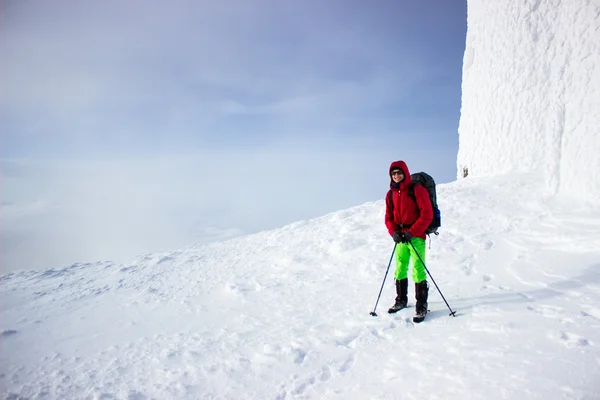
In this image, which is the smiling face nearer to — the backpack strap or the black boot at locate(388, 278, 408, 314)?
the backpack strap

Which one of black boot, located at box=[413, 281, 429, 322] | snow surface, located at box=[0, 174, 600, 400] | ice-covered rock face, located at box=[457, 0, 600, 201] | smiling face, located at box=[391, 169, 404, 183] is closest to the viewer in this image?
snow surface, located at box=[0, 174, 600, 400]

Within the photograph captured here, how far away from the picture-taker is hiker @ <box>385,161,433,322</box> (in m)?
4.62

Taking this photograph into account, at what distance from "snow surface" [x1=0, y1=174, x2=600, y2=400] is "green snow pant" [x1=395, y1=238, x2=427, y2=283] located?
2.09 ft

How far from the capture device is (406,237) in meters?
4.66

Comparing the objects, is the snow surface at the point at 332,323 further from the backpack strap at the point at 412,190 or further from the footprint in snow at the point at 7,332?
the backpack strap at the point at 412,190

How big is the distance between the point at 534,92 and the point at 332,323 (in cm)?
1203

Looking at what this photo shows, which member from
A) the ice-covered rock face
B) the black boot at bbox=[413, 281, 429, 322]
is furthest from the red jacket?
→ the ice-covered rock face

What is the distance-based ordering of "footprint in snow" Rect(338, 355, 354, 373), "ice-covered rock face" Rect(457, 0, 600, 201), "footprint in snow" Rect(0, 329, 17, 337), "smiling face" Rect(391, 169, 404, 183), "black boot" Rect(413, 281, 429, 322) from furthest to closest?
"ice-covered rock face" Rect(457, 0, 600, 201), "footprint in snow" Rect(0, 329, 17, 337), "smiling face" Rect(391, 169, 404, 183), "black boot" Rect(413, 281, 429, 322), "footprint in snow" Rect(338, 355, 354, 373)

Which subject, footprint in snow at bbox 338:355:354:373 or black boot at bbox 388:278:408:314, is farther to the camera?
black boot at bbox 388:278:408:314

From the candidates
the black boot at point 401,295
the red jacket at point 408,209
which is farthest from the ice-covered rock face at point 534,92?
the black boot at point 401,295

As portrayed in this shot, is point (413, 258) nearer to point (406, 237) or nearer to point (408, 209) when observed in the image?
point (406, 237)

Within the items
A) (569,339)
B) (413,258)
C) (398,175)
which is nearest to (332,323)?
(413,258)

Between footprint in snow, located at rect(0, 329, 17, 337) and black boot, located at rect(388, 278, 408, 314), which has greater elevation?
black boot, located at rect(388, 278, 408, 314)

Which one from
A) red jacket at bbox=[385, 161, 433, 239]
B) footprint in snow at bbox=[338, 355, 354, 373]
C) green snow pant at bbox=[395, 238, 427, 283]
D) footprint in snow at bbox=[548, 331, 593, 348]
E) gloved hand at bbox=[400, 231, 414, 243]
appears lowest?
footprint in snow at bbox=[338, 355, 354, 373]
